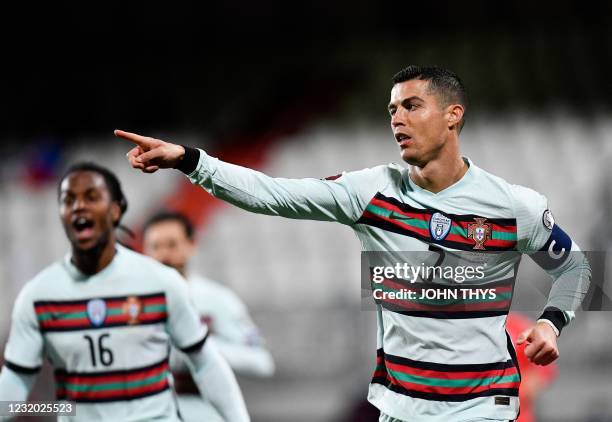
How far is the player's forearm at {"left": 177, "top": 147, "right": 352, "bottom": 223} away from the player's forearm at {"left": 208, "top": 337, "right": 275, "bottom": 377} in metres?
1.82

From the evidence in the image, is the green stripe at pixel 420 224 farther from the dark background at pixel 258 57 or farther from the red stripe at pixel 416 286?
the dark background at pixel 258 57

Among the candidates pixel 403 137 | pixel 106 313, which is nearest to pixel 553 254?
pixel 403 137

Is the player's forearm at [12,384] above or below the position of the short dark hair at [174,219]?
below

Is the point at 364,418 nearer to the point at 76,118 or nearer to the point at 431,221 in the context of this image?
the point at 431,221

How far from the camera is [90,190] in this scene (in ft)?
11.1

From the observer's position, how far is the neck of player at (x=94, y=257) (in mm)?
3398

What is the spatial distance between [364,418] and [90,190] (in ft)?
13.0

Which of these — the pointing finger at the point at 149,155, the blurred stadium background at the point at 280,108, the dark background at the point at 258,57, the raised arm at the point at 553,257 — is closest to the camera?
the pointing finger at the point at 149,155

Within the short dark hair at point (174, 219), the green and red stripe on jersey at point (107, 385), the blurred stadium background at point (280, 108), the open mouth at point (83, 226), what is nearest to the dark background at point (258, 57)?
the blurred stadium background at point (280, 108)

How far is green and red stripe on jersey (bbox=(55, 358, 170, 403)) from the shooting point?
3.30 m

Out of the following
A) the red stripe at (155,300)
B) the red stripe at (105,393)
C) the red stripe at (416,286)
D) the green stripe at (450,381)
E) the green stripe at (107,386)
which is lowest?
the red stripe at (105,393)

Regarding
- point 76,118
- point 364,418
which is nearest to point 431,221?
point 364,418

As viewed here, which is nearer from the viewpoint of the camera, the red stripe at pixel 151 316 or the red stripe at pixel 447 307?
the red stripe at pixel 447 307

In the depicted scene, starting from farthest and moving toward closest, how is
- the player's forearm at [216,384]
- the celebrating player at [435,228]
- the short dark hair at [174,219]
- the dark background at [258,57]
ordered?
1. the dark background at [258,57]
2. the short dark hair at [174,219]
3. the player's forearm at [216,384]
4. the celebrating player at [435,228]
